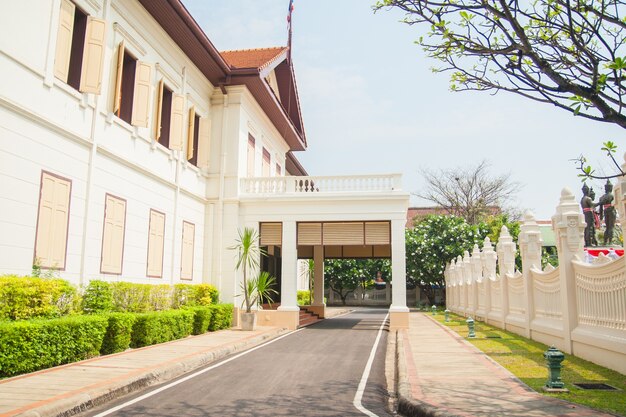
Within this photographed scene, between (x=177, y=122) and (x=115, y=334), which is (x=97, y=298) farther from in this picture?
(x=177, y=122)

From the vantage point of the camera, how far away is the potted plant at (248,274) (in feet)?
53.0

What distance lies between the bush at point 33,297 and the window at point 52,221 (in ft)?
2.09

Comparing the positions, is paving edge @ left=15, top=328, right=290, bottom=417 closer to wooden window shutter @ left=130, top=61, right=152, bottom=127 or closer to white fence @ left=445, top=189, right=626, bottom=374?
wooden window shutter @ left=130, top=61, right=152, bottom=127

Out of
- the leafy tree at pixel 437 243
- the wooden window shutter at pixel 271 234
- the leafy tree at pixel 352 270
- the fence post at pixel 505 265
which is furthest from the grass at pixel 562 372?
the leafy tree at pixel 352 270

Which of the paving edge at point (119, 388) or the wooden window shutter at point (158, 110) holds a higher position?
the wooden window shutter at point (158, 110)

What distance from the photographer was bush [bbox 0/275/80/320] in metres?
8.19

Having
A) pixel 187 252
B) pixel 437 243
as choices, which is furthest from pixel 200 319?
pixel 437 243

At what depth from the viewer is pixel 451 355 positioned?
1046cm

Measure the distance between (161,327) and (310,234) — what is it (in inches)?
304

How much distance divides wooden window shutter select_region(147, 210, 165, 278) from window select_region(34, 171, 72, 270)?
3.74 m

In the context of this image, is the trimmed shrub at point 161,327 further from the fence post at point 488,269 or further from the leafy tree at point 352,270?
the leafy tree at point 352,270

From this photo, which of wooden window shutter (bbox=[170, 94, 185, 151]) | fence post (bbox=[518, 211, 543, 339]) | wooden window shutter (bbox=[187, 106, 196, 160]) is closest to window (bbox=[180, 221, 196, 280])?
wooden window shutter (bbox=[187, 106, 196, 160])

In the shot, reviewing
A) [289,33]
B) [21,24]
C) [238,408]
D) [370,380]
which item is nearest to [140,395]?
[238,408]

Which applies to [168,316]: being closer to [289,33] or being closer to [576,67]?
[576,67]
